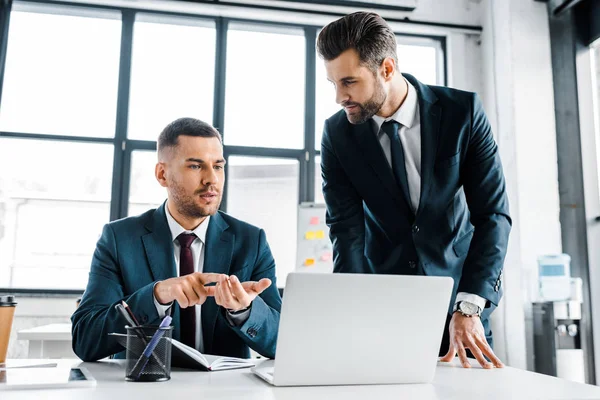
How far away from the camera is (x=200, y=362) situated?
1.11 metres

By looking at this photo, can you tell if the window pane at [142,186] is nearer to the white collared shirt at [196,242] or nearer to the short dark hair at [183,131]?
the short dark hair at [183,131]

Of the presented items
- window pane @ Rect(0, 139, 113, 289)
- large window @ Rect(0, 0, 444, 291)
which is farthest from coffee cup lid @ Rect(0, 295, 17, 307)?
window pane @ Rect(0, 139, 113, 289)

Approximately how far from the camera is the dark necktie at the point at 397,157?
64.2 inches

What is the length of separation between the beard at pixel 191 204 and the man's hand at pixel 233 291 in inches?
18.4

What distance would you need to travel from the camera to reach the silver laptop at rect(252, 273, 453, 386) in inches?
35.5

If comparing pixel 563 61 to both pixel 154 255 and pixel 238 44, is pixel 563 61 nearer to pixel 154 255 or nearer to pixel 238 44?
pixel 238 44

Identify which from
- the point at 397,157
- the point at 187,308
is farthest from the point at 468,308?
the point at 187,308

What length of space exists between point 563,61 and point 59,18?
12.4ft

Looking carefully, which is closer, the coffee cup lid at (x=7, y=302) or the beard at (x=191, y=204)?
the coffee cup lid at (x=7, y=302)

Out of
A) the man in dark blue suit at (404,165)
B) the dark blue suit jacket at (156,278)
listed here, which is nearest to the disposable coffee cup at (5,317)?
the dark blue suit jacket at (156,278)

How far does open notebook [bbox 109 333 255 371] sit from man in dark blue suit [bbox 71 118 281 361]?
0.12 meters

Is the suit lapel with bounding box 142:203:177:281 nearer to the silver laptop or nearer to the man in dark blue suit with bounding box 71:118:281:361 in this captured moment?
the man in dark blue suit with bounding box 71:118:281:361

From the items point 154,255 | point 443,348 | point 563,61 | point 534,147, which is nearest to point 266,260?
point 154,255

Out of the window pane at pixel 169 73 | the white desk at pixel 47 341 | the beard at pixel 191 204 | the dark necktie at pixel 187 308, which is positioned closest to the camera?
the dark necktie at pixel 187 308
